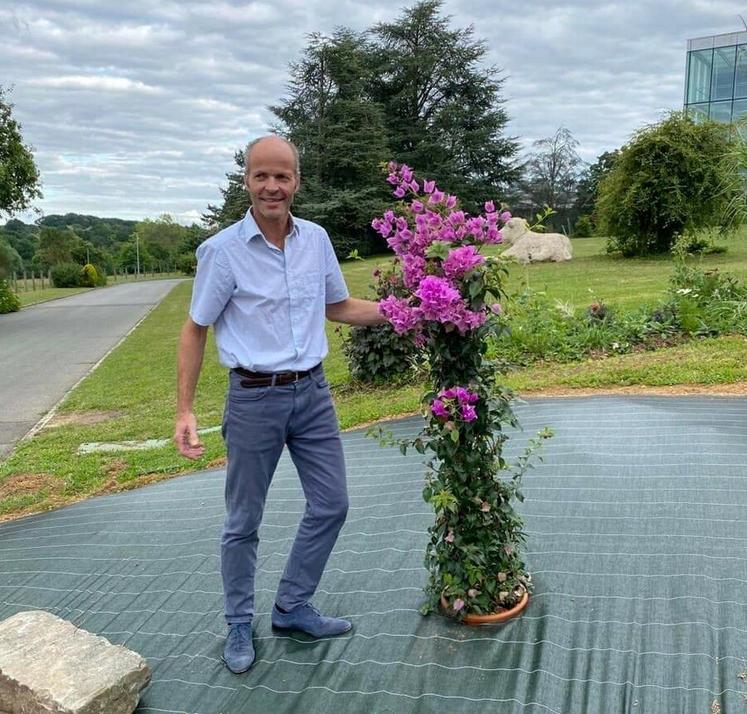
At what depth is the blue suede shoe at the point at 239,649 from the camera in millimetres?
2482

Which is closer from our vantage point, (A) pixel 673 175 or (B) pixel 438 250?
(B) pixel 438 250

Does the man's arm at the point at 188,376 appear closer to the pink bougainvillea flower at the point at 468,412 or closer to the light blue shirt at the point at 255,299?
the light blue shirt at the point at 255,299

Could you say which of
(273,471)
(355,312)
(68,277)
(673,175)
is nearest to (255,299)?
(355,312)

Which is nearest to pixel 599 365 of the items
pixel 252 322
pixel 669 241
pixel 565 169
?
pixel 252 322

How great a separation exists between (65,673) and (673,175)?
16.3m

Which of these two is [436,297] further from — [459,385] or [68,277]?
[68,277]

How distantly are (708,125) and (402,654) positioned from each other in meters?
16.9

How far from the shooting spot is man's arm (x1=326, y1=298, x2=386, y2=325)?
8.57ft

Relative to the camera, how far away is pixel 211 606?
297 centimetres

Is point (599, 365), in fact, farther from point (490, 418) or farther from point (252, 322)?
point (252, 322)

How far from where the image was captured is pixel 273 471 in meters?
2.40

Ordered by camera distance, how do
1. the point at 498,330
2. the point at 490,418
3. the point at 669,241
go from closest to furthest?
the point at 498,330 → the point at 490,418 → the point at 669,241

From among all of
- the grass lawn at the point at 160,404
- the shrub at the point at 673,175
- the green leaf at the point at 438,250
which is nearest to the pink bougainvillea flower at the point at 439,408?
the green leaf at the point at 438,250

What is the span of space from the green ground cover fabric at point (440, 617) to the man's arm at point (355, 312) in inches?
44.6
